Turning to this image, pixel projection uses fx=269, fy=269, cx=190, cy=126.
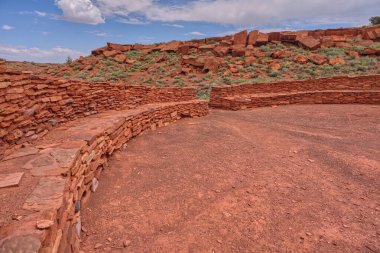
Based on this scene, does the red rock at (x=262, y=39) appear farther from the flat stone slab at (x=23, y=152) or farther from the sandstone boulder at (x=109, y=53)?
the flat stone slab at (x=23, y=152)

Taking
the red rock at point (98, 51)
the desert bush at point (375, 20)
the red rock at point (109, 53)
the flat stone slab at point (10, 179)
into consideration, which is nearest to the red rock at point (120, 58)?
the red rock at point (109, 53)

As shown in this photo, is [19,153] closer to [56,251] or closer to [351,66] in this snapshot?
[56,251]

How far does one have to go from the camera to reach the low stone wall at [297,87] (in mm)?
12258

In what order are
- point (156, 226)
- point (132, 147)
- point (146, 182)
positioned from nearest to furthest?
point (156, 226)
point (146, 182)
point (132, 147)

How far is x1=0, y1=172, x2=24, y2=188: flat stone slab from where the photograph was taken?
8.40ft

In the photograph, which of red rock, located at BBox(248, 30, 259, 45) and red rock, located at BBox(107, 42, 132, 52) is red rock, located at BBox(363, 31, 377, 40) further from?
red rock, located at BBox(107, 42, 132, 52)

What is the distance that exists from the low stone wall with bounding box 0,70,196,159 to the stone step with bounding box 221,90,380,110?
5.52 m

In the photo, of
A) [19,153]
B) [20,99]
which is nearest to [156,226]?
[19,153]

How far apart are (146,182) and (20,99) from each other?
7.17 ft

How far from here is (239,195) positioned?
12.6ft

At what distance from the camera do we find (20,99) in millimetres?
3836

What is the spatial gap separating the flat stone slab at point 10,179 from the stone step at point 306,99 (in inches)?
373

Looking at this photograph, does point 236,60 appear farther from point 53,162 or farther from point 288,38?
point 53,162

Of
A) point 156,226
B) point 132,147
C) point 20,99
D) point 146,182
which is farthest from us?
point 132,147
